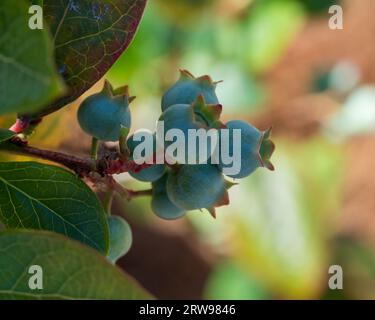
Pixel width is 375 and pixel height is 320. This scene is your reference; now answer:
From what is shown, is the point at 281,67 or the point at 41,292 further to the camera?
the point at 281,67

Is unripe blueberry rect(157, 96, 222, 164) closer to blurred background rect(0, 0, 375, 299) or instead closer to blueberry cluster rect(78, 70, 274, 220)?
blueberry cluster rect(78, 70, 274, 220)

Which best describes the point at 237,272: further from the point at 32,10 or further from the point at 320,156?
the point at 32,10

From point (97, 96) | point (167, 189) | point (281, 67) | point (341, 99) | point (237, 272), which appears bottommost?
point (167, 189)

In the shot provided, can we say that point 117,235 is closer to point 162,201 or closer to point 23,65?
point 162,201

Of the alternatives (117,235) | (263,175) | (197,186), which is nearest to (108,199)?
(117,235)
